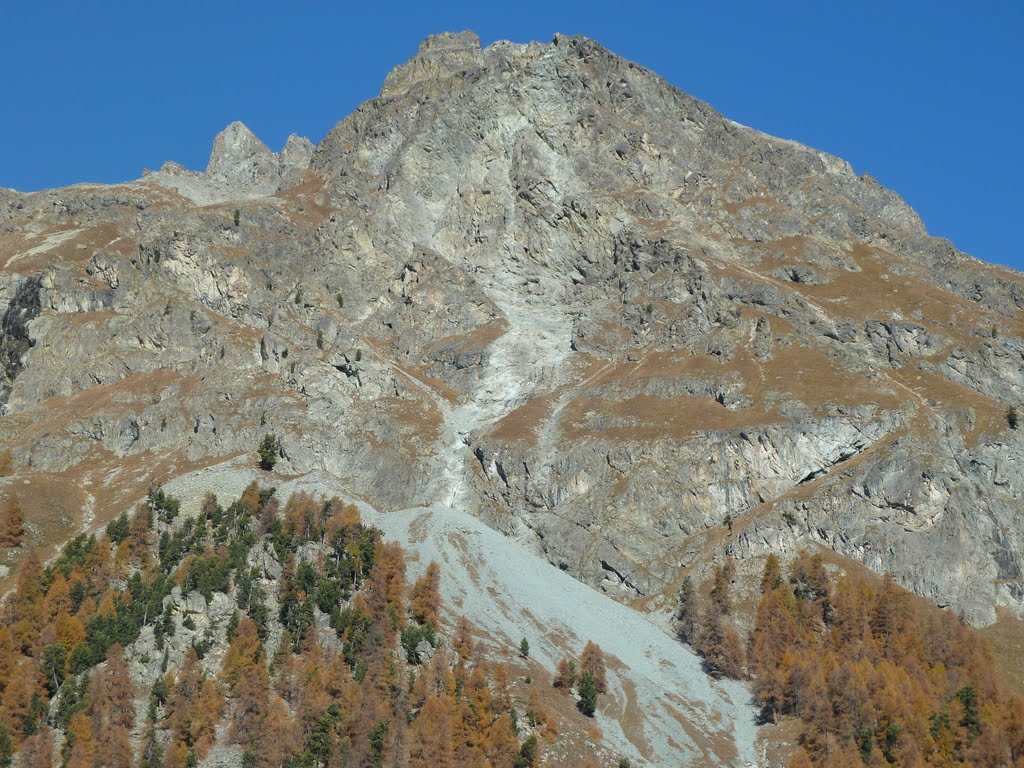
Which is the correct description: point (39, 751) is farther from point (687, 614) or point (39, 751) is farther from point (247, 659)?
point (687, 614)

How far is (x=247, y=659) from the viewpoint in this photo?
133 m

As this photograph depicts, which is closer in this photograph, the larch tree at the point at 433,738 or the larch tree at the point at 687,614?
the larch tree at the point at 433,738

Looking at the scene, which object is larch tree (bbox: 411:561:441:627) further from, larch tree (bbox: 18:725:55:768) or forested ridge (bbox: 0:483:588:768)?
larch tree (bbox: 18:725:55:768)

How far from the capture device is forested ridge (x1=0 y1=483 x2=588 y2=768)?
120 meters

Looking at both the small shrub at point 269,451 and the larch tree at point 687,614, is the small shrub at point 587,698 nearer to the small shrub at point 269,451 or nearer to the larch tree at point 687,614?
the larch tree at point 687,614

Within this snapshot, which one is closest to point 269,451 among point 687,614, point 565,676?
point 565,676

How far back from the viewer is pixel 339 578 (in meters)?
150

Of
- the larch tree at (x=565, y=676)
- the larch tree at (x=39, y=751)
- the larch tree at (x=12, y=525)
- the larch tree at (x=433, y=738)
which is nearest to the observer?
the larch tree at (x=39, y=751)

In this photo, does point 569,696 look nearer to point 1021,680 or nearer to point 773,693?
point 773,693

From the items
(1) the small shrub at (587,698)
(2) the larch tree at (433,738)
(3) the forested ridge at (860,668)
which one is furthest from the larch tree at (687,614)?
(2) the larch tree at (433,738)

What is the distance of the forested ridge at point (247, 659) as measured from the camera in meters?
120

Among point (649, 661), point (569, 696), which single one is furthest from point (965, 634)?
point (569, 696)

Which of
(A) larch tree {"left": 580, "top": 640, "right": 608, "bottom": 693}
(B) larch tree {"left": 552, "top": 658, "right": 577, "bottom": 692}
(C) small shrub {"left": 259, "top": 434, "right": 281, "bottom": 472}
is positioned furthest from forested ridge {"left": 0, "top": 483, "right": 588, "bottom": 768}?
(C) small shrub {"left": 259, "top": 434, "right": 281, "bottom": 472}

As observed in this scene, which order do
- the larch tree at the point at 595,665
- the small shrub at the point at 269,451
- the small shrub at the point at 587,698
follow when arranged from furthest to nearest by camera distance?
the small shrub at the point at 269,451 < the larch tree at the point at 595,665 < the small shrub at the point at 587,698
